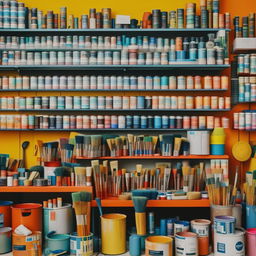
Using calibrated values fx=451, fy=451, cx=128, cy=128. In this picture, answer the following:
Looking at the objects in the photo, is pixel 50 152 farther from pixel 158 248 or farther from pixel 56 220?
pixel 158 248

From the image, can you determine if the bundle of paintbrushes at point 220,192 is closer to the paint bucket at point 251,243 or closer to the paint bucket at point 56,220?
the paint bucket at point 251,243

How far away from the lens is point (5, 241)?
10.3ft

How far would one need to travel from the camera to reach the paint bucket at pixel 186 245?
2.90 meters

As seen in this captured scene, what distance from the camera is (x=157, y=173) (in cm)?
424

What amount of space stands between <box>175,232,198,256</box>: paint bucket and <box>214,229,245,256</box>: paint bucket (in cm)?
16

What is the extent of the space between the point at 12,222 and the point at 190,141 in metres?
2.44

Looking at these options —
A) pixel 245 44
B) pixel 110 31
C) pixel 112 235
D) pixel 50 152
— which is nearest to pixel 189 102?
pixel 245 44

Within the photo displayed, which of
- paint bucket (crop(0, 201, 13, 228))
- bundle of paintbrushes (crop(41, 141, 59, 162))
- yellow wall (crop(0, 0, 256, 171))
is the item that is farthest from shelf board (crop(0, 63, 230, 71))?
paint bucket (crop(0, 201, 13, 228))

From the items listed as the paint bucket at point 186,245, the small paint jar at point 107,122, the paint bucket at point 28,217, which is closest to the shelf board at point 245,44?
the small paint jar at point 107,122

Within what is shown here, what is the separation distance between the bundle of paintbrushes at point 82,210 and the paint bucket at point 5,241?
1.70ft

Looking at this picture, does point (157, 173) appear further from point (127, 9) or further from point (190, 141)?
point (127, 9)

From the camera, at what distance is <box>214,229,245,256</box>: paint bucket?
2.88 metres

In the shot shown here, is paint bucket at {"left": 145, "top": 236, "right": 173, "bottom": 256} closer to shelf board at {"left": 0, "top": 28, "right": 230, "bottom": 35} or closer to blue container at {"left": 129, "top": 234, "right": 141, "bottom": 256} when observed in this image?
blue container at {"left": 129, "top": 234, "right": 141, "bottom": 256}

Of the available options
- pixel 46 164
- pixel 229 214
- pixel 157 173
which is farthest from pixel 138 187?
pixel 229 214
